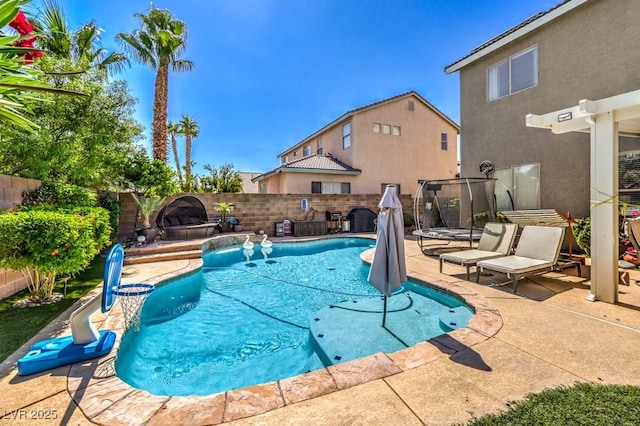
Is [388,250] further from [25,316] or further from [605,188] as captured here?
[25,316]

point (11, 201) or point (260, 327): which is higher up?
point (11, 201)

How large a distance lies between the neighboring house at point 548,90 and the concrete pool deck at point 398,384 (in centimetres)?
586

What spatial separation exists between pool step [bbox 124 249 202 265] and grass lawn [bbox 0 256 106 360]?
2079 mm

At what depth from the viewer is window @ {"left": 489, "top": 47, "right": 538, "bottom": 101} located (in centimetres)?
933

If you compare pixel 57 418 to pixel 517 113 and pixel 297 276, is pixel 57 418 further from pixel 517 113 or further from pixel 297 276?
pixel 517 113

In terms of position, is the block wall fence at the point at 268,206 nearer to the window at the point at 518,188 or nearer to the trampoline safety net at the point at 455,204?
the trampoline safety net at the point at 455,204

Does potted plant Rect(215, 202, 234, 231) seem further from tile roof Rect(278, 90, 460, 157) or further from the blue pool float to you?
the blue pool float

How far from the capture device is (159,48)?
547 inches

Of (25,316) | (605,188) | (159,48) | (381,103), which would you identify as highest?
(159,48)

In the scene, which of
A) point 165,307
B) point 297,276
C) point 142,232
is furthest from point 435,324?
point 142,232

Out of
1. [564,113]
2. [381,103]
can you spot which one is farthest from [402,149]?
[564,113]

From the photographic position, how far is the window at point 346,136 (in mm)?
18297

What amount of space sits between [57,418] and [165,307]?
3702mm

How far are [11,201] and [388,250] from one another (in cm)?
764
